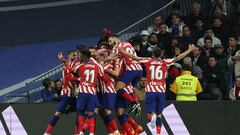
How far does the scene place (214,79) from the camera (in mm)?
24062

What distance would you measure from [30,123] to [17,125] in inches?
14.3

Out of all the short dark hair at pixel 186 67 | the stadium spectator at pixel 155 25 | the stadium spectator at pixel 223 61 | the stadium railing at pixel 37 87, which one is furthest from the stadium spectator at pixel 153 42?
the stadium railing at pixel 37 87

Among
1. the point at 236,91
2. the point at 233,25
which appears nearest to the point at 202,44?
the point at 233,25

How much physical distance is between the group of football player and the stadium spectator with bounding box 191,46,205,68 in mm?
3070

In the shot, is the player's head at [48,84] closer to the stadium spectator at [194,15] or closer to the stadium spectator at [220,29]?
the stadium spectator at [194,15]

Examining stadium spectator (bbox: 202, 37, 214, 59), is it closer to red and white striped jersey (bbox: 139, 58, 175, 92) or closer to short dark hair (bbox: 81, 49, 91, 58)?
red and white striped jersey (bbox: 139, 58, 175, 92)

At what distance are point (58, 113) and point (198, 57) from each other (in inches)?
184

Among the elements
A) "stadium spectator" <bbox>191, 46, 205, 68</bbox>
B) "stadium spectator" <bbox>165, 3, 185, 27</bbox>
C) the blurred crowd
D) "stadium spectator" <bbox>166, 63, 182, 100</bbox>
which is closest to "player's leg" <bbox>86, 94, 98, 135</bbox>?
the blurred crowd

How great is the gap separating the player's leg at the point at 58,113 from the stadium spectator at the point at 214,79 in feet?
13.0

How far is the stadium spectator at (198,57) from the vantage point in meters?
24.7

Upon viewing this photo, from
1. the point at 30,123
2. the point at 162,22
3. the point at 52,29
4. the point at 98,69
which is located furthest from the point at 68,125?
the point at 52,29

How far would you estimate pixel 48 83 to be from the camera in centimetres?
2562

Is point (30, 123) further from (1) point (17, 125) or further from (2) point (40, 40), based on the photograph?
(2) point (40, 40)

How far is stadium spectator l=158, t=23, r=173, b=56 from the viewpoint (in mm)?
25891
